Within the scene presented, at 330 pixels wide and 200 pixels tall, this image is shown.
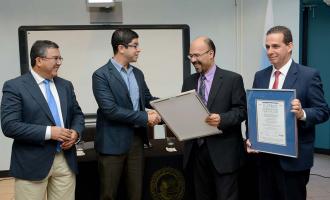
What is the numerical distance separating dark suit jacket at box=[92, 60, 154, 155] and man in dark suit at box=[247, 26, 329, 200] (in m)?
0.76

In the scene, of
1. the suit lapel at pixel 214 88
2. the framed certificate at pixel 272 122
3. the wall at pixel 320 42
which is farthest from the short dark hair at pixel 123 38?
the wall at pixel 320 42

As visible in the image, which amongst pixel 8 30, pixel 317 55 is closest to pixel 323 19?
pixel 317 55

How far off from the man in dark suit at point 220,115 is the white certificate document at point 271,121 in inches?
7.1

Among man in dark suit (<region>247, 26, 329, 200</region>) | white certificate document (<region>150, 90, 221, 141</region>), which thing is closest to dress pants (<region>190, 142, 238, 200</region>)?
white certificate document (<region>150, 90, 221, 141</region>)

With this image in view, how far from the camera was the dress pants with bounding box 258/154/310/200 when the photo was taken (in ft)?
6.19

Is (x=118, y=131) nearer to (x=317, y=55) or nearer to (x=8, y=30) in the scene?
(x=8, y=30)

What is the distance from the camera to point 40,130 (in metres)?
1.89

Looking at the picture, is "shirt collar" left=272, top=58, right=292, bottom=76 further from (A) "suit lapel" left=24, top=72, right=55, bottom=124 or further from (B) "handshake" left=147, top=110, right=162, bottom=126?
(A) "suit lapel" left=24, top=72, right=55, bottom=124

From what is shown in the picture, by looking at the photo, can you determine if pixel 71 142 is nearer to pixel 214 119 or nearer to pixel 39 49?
pixel 39 49

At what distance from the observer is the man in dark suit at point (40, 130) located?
6.22ft

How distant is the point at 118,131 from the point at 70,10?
2.55m

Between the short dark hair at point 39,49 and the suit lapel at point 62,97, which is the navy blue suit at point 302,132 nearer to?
the suit lapel at point 62,97

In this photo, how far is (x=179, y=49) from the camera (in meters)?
4.51

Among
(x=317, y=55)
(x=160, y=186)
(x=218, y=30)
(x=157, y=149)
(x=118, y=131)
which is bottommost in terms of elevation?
(x=160, y=186)
